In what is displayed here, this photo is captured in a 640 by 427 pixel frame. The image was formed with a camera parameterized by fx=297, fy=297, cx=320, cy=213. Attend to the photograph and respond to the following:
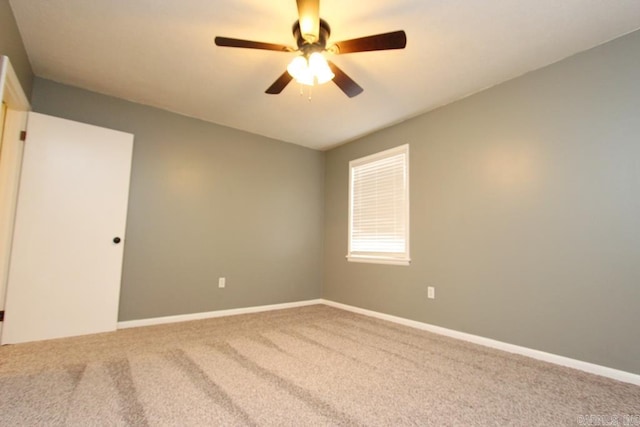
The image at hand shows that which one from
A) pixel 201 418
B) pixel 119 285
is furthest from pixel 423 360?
pixel 119 285

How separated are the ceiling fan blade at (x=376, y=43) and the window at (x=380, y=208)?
187cm

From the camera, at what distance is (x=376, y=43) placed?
172 cm

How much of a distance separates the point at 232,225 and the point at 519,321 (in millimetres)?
3172

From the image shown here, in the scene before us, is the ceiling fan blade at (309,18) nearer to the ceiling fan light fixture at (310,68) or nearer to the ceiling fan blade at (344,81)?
the ceiling fan light fixture at (310,68)

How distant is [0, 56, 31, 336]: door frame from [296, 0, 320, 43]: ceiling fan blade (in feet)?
7.66

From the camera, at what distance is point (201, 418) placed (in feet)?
4.70

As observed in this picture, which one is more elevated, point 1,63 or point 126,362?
point 1,63

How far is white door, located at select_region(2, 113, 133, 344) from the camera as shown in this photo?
2.52m

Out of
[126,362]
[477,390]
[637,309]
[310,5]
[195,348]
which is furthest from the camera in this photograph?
[195,348]

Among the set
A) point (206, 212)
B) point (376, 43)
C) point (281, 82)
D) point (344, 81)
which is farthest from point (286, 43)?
point (206, 212)

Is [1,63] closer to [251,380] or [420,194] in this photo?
[251,380]

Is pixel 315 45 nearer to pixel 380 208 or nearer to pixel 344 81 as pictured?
pixel 344 81

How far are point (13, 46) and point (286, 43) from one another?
1940 mm

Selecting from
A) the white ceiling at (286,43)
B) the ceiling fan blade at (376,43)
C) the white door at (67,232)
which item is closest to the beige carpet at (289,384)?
the white door at (67,232)
